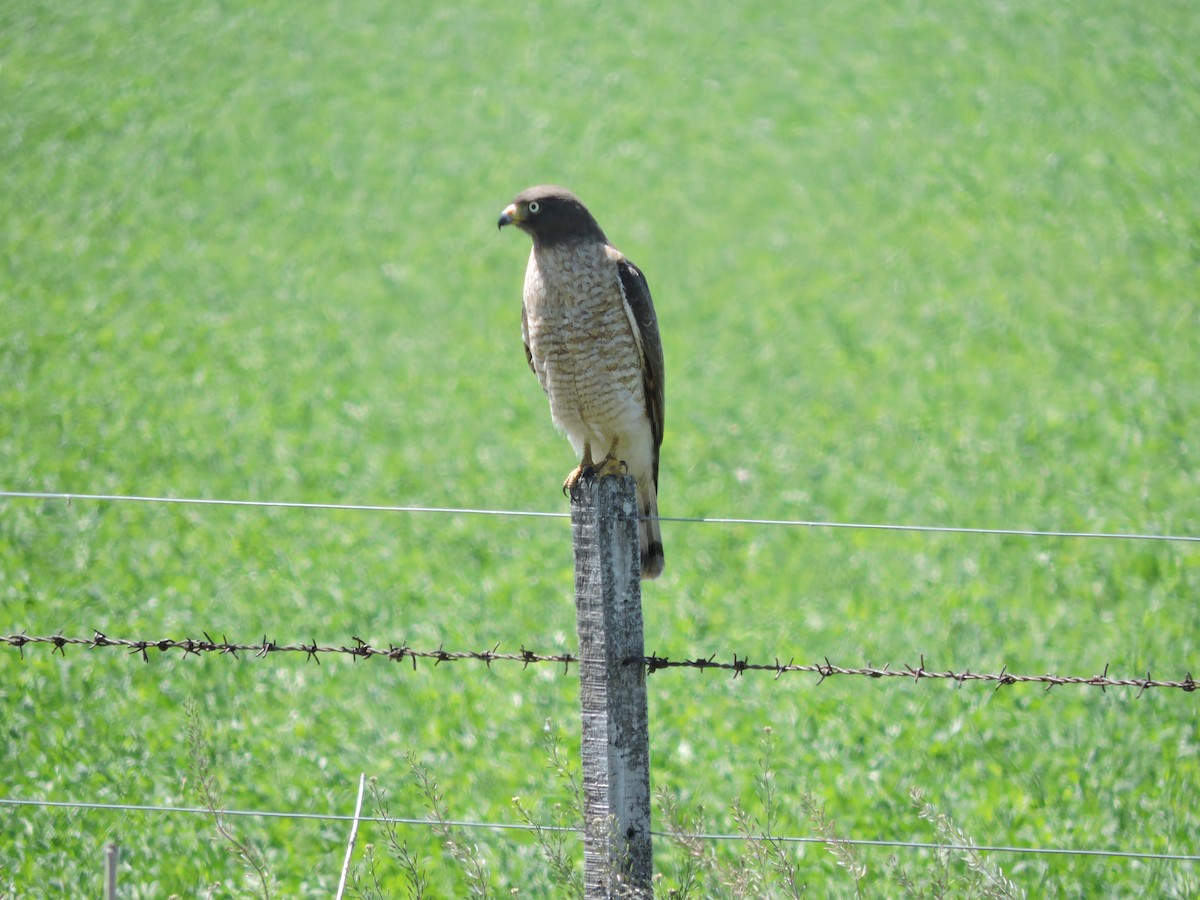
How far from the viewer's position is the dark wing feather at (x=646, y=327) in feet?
16.0

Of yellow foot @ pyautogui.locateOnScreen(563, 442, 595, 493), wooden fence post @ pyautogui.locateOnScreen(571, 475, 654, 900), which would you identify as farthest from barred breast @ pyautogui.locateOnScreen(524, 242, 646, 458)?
wooden fence post @ pyautogui.locateOnScreen(571, 475, 654, 900)

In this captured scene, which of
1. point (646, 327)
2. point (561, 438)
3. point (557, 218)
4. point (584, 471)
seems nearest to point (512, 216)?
point (557, 218)

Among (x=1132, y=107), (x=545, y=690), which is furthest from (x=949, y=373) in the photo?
(x=1132, y=107)

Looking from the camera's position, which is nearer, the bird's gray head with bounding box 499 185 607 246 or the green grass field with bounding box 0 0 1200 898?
the bird's gray head with bounding box 499 185 607 246

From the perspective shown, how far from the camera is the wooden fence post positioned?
9.68ft

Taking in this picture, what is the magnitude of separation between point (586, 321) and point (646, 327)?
0.27m

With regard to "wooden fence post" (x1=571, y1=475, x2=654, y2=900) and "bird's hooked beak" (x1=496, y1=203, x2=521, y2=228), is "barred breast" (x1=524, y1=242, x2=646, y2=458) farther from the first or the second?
"wooden fence post" (x1=571, y1=475, x2=654, y2=900)

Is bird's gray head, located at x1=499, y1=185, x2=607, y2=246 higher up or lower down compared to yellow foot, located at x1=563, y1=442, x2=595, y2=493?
higher up

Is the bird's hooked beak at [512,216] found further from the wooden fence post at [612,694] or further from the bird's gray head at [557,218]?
the wooden fence post at [612,694]

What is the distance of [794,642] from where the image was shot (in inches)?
282

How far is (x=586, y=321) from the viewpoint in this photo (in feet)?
15.8

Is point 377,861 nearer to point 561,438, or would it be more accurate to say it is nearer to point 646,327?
point 646,327

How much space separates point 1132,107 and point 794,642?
12129 millimetres

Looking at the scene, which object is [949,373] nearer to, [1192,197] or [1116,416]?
[1116,416]
